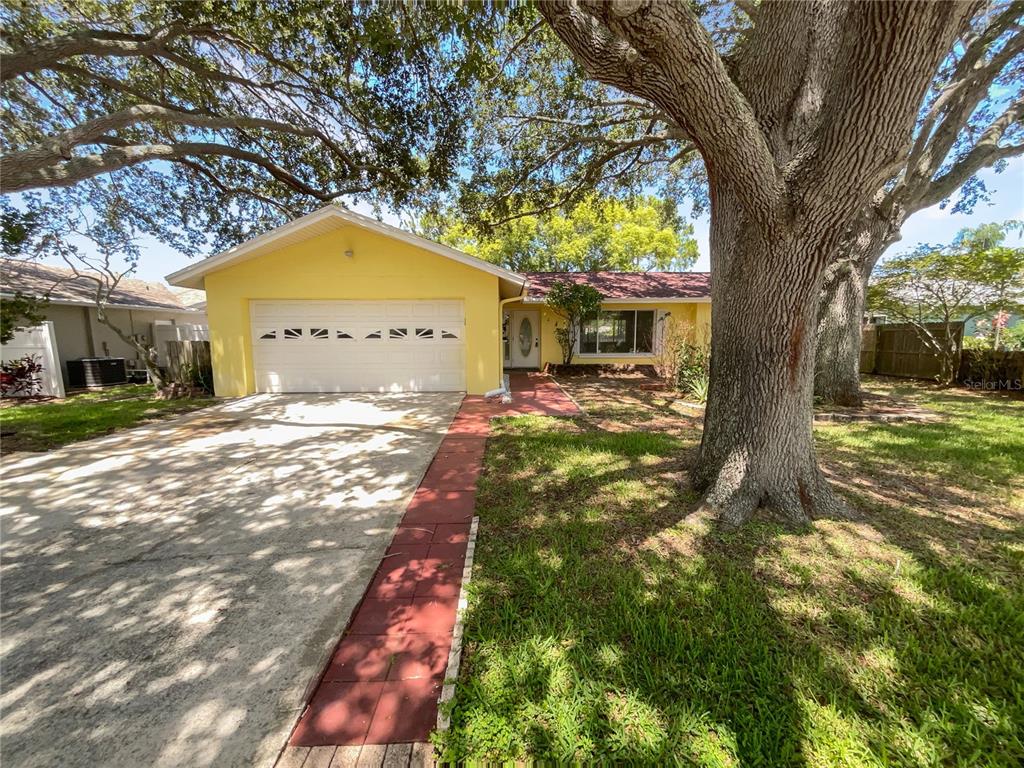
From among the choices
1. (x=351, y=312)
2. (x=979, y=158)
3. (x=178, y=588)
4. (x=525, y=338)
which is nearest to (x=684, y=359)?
(x=979, y=158)

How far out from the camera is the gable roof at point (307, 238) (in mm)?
8188

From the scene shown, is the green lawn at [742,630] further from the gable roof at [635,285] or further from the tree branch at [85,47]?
the gable roof at [635,285]

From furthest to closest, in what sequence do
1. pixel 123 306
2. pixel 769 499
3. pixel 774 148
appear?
1. pixel 123 306
2. pixel 769 499
3. pixel 774 148

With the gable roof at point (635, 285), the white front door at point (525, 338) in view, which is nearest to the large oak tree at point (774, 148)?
the gable roof at point (635, 285)

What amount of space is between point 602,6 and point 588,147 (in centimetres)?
781

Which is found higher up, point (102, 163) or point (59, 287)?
point (102, 163)

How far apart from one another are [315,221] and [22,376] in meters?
8.35

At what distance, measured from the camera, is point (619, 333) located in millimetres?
14688

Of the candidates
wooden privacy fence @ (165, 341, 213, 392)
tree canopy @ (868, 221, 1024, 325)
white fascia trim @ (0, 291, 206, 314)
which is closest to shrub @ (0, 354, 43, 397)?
white fascia trim @ (0, 291, 206, 314)

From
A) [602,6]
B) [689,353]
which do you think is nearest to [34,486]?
[602,6]

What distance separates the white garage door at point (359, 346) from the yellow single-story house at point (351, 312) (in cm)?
2

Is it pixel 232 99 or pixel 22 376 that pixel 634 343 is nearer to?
pixel 232 99

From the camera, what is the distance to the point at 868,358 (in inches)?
549

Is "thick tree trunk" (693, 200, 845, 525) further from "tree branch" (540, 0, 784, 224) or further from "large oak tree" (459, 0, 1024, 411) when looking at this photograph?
"large oak tree" (459, 0, 1024, 411)
